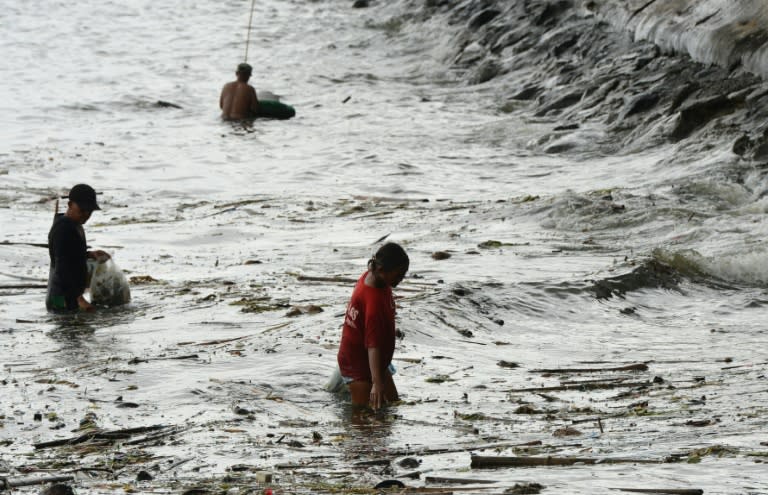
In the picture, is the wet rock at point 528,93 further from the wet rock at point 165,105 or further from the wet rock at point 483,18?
the wet rock at point 165,105

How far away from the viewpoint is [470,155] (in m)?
18.3

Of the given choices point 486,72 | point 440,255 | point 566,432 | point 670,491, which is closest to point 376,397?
point 566,432

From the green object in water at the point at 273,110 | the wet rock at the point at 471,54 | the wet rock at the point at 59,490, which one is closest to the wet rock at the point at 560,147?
the green object in water at the point at 273,110

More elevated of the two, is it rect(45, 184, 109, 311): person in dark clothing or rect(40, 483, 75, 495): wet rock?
rect(45, 184, 109, 311): person in dark clothing

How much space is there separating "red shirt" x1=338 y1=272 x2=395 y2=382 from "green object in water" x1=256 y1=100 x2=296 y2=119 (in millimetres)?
15929

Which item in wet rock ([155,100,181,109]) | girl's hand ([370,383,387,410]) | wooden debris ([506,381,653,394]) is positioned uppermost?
wet rock ([155,100,181,109])

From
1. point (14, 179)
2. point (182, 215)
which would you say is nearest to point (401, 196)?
point (182, 215)

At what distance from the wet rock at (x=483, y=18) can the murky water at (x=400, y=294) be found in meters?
4.64

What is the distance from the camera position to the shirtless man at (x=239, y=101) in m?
21.9

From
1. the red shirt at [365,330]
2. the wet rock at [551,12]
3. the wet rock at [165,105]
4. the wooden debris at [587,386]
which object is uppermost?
the wet rock at [551,12]

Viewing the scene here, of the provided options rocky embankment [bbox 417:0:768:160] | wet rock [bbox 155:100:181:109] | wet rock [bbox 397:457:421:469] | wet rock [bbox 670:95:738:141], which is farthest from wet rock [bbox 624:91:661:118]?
wet rock [bbox 397:457:421:469]

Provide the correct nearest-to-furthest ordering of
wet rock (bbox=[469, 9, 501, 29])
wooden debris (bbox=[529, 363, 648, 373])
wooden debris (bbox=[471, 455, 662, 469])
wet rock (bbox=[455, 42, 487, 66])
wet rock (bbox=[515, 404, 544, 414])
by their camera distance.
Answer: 1. wooden debris (bbox=[471, 455, 662, 469])
2. wet rock (bbox=[515, 404, 544, 414])
3. wooden debris (bbox=[529, 363, 648, 373])
4. wet rock (bbox=[455, 42, 487, 66])
5. wet rock (bbox=[469, 9, 501, 29])

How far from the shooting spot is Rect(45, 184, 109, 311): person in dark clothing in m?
8.84

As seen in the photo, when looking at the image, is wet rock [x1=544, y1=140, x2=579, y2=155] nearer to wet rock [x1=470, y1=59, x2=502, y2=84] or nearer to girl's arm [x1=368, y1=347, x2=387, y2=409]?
wet rock [x1=470, y1=59, x2=502, y2=84]
